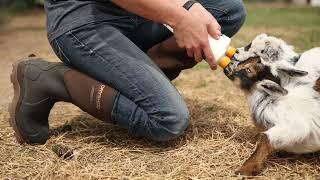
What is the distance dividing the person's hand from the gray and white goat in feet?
0.59

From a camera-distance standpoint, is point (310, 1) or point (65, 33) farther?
point (310, 1)

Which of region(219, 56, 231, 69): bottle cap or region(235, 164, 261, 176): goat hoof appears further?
region(219, 56, 231, 69): bottle cap

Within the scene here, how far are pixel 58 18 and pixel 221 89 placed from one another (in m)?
1.80

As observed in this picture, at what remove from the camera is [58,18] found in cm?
292

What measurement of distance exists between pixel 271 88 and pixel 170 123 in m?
0.58

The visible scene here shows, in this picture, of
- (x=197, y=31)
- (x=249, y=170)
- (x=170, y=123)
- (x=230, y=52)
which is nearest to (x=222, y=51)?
(x=230, y=52)

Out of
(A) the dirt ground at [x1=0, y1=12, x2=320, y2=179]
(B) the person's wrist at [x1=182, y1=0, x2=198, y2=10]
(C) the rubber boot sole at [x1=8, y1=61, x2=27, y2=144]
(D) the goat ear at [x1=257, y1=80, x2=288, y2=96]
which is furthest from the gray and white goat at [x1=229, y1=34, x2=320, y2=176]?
(C) the rubber boot sole at [x1=8, y1=61, x2=27, y2=144]

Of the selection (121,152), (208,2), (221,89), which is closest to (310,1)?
(221,89)

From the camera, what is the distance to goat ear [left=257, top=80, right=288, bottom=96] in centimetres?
250

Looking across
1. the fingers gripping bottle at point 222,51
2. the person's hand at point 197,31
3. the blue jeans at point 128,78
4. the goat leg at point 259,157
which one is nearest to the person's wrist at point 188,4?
the person's hand at point 197,31

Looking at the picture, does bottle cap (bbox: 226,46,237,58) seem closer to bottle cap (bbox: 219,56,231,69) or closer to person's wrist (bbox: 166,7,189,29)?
bottle cap (bbox: 219,56,231,69)

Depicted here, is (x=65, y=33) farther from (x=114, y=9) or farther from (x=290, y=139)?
(x=290, y=139)

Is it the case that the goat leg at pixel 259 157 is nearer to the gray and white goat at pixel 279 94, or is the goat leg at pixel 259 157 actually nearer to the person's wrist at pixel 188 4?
the gray and white goat at pixel 279 94

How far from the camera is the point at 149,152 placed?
2.82 meters
